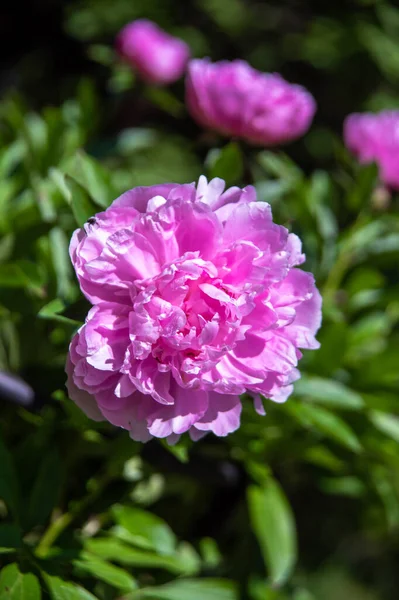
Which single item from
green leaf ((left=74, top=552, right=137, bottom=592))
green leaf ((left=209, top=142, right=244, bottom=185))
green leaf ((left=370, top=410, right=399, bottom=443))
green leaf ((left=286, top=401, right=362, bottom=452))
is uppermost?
green leaf ((left=209, top=142, right=244, bottom=185))

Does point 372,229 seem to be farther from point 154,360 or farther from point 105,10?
point 105,10

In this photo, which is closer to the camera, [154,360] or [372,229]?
[154,360]

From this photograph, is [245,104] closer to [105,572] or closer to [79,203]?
[79,203]

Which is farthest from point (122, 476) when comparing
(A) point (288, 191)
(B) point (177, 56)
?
(B) point (177, 56)

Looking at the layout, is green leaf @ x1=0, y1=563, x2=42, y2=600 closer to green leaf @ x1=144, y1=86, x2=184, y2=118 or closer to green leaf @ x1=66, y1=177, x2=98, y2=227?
green leaf @ x1=66, y1=177, x2=98, y2=227

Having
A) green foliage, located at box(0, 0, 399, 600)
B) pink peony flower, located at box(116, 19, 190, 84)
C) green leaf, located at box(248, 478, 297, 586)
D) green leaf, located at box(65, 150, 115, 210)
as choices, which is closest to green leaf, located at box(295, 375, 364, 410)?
green foliage, located at box(0, 0, 399, 600)

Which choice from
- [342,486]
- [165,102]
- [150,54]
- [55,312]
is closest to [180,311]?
[55,312]
